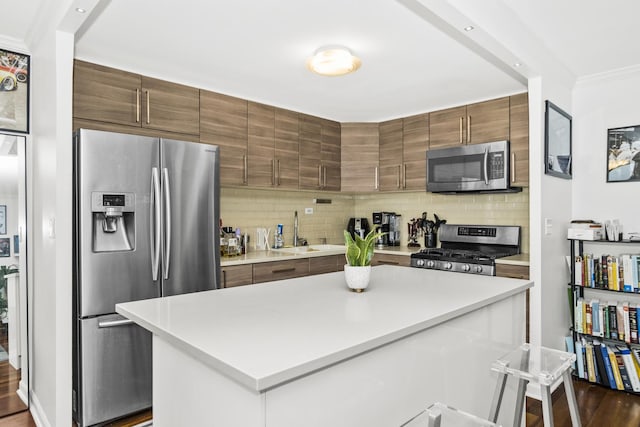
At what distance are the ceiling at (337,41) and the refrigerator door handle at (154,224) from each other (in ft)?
2.75

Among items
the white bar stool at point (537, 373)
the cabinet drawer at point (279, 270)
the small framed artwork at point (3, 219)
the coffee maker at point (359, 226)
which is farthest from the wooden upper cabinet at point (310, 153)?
the white bar stool at point (537, 373)

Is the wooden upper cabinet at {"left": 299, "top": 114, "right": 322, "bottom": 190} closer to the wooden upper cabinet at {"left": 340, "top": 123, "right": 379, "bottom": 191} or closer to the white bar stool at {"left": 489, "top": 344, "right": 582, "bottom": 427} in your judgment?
the wooden upper cabinet at {"left": 340, "top": 123, "right": 379, "bottom": 191}

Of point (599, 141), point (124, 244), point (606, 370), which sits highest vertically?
point (599, 141)

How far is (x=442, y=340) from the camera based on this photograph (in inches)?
63.6

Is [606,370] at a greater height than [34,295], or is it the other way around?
[34,295]

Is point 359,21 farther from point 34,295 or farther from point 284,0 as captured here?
point 34,295

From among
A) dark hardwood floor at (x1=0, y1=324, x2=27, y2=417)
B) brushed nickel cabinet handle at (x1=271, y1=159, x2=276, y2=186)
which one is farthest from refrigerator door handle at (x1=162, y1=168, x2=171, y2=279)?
brushed nickel cabinet handle at (x1=271, y1=159, x2=276, y2=186)

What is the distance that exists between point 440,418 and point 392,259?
9.46 feet

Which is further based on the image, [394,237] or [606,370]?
[394,237]

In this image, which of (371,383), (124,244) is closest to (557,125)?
(371,383)

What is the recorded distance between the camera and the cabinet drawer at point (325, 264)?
3.76 metres

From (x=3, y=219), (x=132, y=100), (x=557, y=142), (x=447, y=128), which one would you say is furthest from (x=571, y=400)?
(x=3, y=219)

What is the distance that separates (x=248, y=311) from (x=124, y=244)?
136 centimetres

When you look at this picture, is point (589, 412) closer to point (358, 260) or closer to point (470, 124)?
point (358, 260)
